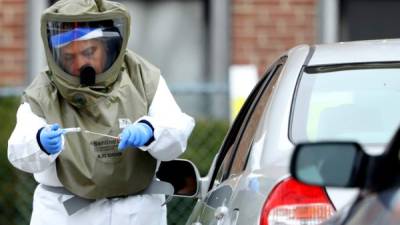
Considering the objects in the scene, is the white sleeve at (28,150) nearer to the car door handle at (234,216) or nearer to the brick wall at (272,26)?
the car door handle at (234,216)

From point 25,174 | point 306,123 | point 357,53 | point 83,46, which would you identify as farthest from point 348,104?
point 25,174

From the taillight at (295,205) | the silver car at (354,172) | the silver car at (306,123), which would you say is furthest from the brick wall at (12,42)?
the silver car at (354,172)

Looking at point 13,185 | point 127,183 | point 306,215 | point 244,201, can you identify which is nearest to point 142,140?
point 127,183

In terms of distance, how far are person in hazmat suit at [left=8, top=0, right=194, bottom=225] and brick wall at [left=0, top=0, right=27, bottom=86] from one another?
513 centimetres

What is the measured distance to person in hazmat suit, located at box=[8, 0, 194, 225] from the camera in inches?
192

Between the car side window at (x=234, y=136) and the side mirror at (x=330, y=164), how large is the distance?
1.62 metres

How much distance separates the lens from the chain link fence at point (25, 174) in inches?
327

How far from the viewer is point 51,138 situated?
4660 mm

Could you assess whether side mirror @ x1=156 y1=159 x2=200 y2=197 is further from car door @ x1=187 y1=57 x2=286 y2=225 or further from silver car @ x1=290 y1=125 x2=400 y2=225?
silver car @ x1=290 y1=125 x2=400 y2=225

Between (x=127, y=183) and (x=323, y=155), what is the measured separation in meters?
2.00

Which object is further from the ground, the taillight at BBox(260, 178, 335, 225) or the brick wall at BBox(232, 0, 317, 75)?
the taillight at BBox(260, 178, 335, 225)

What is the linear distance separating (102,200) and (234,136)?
661mm

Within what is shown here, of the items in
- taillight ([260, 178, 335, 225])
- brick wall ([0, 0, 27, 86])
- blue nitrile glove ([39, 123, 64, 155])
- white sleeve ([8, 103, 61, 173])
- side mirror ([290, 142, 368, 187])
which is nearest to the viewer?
side mirror ([290, 142, 368, 187])

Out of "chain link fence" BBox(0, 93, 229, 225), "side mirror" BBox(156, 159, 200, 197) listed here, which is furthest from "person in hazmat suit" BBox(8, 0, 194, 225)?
"chain link fence" BBox(0, 93, 229, 225)
